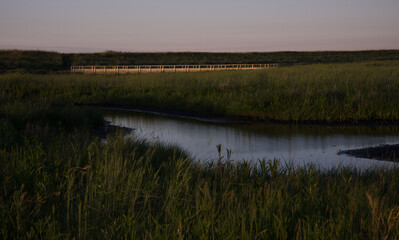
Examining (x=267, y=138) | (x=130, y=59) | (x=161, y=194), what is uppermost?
(x=130, y=59)

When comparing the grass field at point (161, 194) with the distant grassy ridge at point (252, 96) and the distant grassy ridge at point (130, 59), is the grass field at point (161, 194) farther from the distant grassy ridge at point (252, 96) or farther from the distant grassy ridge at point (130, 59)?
the distant grassy ridge at point (130, 59)

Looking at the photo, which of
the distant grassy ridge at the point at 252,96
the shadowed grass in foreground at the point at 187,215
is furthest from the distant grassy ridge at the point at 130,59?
the shadowed grass in foreground at the point at 187,215

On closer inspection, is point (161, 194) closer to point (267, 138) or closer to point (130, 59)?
point (267, 138)

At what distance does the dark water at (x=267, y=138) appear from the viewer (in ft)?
35.5

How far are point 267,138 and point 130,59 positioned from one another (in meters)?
68.0

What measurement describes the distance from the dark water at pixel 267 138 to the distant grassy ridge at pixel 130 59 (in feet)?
127

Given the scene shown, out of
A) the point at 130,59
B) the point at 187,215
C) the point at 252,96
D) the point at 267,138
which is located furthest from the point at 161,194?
the point at 130,59

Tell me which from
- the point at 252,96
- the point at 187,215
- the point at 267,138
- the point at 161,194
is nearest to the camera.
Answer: the point at 187,215

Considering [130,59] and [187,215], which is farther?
[130,59]

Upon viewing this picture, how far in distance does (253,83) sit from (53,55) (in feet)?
182

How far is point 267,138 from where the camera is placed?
1320 centimetres

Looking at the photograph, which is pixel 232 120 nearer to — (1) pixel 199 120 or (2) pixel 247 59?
(1) pixel 199 120

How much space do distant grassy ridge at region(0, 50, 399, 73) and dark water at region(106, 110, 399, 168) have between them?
3883 centimetres

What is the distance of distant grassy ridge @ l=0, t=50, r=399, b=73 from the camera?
60062 mm
